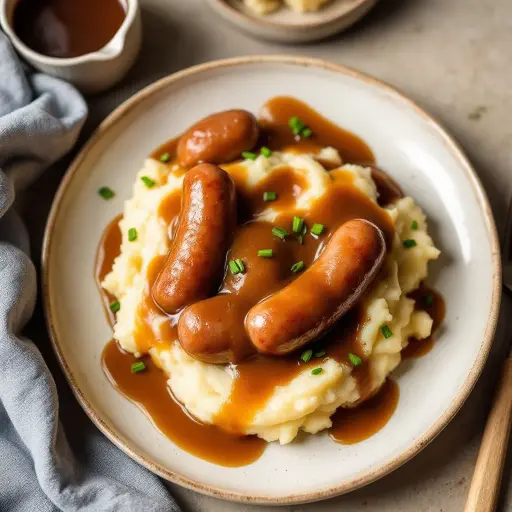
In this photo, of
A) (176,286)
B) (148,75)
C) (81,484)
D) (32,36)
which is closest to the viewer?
(176,286)

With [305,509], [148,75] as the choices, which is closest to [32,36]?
[148,75]

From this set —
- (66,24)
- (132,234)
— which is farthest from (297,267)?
(66,24)

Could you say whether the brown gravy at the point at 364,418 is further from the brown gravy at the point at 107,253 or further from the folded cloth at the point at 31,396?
the brown gravy at the point at 107,253

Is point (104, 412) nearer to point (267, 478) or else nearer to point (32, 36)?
point (267, 478)

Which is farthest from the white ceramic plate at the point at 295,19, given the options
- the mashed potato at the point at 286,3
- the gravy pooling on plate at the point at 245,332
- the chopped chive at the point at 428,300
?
the chopped chive at the point at 428,300

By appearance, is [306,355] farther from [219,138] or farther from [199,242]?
[219,138]

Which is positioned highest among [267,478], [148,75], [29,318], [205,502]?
[148,75]

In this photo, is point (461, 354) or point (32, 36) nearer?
point (461, 354)
